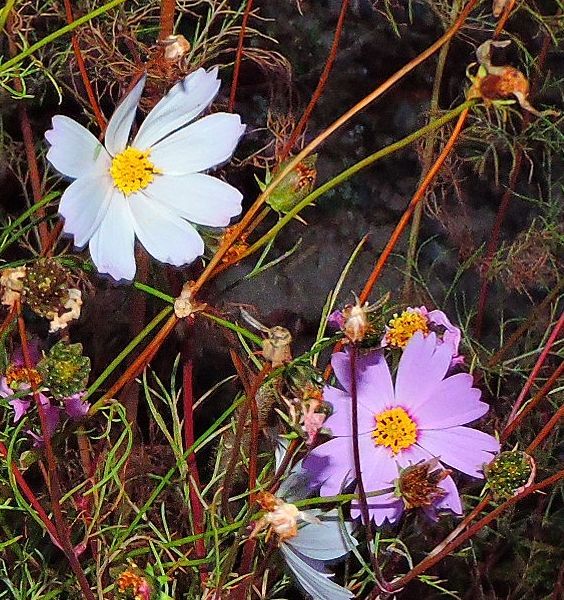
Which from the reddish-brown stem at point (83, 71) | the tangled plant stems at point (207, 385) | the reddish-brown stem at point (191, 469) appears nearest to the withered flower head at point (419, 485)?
the tangled plant stems at point (207, 385)

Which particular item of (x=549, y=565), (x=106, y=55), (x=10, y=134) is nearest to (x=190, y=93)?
(x=106, y=55)

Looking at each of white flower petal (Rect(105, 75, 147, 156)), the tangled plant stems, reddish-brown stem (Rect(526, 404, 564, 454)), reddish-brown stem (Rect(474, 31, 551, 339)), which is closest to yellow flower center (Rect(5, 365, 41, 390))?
the tangled plant stems

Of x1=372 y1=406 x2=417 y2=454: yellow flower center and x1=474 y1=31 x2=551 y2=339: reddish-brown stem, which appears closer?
x1=372 y1=406 x2=417 y2=454: yellow flower center

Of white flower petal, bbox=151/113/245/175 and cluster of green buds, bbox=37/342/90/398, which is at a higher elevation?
white flower petal, bbox=151/113/245/175

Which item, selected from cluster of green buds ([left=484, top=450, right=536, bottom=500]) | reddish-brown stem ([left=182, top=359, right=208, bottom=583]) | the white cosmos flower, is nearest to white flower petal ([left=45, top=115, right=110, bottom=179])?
the white cosmos flower

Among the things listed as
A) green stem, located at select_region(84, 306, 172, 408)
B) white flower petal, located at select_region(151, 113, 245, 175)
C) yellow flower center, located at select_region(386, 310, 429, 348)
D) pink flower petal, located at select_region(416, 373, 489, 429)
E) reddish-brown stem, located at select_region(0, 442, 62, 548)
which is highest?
white flower petal, located at select_region(151, 113, 245, 175)

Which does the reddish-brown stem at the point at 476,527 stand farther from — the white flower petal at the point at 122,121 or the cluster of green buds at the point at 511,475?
the white flower petal at the point at 122,121

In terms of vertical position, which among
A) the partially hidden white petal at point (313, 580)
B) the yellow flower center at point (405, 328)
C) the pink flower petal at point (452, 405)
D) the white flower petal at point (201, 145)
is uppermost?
the white flower petal at point (201, 145)

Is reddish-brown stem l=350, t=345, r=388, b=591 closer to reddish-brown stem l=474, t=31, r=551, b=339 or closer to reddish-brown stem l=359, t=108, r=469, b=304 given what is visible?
reddish-brown stem l=359, t=108, r=469, b=304

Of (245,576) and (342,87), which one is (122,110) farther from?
(342,87)

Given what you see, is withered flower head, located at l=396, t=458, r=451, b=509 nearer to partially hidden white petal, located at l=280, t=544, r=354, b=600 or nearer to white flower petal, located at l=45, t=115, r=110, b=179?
partially hidden white petal, located at l=280, t=544, r=354, b=600
